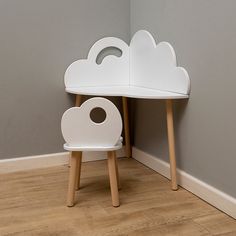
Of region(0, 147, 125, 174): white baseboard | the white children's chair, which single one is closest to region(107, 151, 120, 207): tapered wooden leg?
the white children's chair

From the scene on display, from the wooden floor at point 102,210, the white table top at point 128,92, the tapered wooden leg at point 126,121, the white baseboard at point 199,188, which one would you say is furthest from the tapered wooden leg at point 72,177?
the tapered wooden leg at point 126,121

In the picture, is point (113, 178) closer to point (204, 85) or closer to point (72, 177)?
point (72, 177)

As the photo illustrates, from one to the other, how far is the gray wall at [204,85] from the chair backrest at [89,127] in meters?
0.41

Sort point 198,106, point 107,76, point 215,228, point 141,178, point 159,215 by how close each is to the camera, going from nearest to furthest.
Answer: point 215,228 → point 159,215 → point 198,106 → point 141,178 → point 107,76

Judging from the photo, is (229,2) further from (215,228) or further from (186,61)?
(215,228)

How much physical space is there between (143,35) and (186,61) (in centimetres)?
43

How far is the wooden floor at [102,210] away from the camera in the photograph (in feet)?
4.49

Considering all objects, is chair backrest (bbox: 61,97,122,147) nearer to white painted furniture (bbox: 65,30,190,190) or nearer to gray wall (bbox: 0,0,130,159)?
white painted furniture (bbox: 65,30,190,190)

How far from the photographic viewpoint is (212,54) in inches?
60.3

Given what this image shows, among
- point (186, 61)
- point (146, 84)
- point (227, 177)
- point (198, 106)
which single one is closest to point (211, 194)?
point (227, 177)

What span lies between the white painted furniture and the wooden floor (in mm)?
191

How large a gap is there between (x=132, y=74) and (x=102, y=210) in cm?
98

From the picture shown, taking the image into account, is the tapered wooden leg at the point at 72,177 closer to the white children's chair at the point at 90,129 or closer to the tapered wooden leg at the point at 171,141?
the white children's chair at the point at 90,129

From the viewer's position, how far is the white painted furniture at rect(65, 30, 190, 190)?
1.77 m
